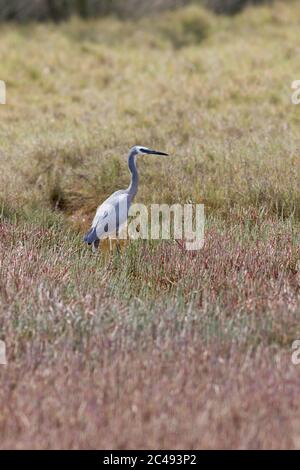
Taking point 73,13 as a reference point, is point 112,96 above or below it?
below

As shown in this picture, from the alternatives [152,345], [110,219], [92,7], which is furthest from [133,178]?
[92,7]

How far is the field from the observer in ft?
14.1

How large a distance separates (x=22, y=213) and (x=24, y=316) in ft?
9.60

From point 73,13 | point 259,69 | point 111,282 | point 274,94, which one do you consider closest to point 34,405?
point 111,282

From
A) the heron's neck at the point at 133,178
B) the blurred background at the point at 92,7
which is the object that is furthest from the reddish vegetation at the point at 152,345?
the blurred background at the point at 92,7

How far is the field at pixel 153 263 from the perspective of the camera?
4.29 m

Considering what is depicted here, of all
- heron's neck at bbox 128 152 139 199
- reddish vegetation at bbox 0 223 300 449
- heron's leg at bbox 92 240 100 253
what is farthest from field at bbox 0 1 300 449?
heron's neck at bbox 128 152 139 199

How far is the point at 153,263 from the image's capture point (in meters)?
6.63

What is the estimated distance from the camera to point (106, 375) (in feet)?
15.1

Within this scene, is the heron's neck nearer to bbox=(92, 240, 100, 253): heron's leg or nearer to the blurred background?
bbox=(92, 240, 100, 253): heron's leg

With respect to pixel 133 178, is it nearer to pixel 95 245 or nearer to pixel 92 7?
pixel 95 245

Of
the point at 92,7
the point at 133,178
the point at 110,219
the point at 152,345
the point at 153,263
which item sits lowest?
the point at 152,345

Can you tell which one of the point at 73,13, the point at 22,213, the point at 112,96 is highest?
the point at 73,13
